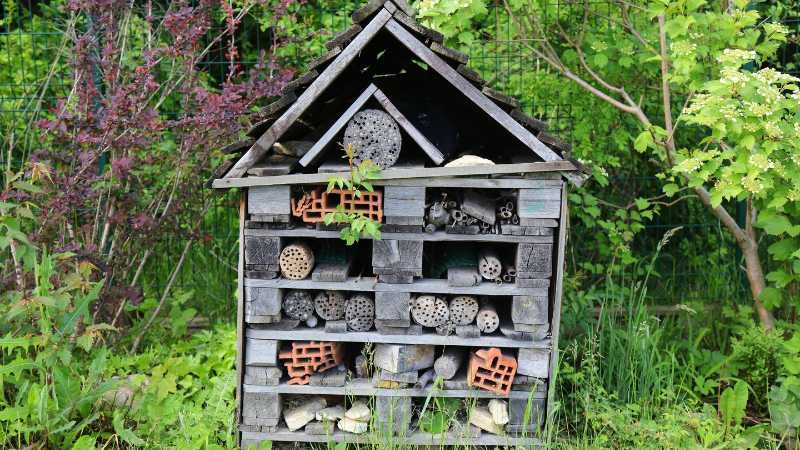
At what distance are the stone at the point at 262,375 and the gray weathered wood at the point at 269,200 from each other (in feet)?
2.59

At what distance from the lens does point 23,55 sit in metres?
6.26

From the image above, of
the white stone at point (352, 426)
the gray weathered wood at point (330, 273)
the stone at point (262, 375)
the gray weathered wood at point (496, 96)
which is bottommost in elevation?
the white stone at point (352, 426)

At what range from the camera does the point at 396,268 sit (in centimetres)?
390

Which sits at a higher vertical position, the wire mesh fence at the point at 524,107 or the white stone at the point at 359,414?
the wire mesh fence at the point at 524,107

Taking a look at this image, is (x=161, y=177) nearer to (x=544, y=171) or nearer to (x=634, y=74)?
(x=544, y=171)

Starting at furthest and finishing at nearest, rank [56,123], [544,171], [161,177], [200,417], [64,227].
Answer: [161,177] → [64,227] → [56,123] → [200,417] → [544,171]

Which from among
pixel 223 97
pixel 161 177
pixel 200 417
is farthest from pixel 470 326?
pixel 161 177

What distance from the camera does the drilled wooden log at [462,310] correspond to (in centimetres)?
402

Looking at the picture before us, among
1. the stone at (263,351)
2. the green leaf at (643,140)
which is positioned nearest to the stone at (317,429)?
the stone at (263,351)

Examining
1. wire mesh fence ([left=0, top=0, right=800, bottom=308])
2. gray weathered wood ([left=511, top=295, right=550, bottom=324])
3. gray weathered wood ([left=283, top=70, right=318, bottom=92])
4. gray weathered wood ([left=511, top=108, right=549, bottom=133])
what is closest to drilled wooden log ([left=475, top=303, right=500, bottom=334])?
gray weathered wood ([left=511, top=295, right=550, bottom=324])

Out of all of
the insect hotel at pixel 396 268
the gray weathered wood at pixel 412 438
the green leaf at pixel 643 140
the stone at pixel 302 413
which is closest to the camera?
the insect hotel at pixel 396 268

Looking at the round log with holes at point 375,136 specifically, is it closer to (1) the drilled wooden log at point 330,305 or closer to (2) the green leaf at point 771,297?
(1) the drilled wooden log at point 330,305

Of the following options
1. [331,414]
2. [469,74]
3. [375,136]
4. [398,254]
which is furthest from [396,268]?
[469,74]

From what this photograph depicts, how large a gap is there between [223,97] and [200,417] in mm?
1893
